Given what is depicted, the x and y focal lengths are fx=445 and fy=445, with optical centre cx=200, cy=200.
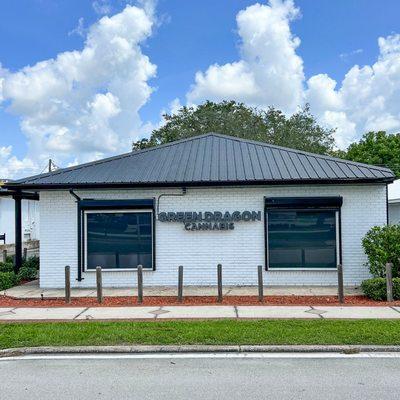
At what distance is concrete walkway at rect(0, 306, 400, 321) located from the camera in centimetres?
902

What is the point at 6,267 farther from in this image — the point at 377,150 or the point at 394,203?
the point at 377,150

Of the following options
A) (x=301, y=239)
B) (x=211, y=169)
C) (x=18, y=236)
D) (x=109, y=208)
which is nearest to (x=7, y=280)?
(x=18, y=236)

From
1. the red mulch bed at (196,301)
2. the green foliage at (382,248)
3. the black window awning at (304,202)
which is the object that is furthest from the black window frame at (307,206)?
the red mulch bed at (196,301)

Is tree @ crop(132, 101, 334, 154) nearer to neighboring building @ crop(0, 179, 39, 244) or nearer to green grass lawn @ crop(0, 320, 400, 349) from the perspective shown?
neighboring building @ crop(0, 179, 39, 244)

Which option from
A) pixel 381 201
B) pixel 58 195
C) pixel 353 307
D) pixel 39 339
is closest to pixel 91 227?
pixel 58 195

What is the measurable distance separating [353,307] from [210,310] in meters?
3.15

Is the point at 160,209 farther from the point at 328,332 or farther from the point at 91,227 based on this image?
the point at 328,332

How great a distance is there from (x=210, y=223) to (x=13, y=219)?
19106 millimetres

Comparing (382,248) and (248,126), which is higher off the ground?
(248,126)

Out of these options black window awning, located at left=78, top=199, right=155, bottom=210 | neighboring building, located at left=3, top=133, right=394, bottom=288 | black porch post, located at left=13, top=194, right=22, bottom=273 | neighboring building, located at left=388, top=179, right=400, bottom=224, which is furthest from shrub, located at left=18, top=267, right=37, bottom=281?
neighboring building, located at left=388, top=179, right=400, bottom=224

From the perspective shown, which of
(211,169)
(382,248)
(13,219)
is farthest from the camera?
(13,219)

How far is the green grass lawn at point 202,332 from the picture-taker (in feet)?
23.7

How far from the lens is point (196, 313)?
940cm

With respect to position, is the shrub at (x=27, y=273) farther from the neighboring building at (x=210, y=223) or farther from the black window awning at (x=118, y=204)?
the black window awning at (x=118, y=204)
